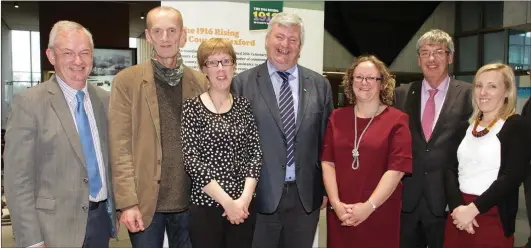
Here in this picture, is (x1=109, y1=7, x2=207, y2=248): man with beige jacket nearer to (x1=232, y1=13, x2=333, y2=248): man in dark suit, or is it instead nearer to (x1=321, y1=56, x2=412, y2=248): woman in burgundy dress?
(x1=232, y1=13, x2=333, y2=248): man in dark suit

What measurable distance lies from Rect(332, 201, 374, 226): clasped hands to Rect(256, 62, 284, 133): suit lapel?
546 millimetres

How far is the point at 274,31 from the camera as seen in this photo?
2756 mm

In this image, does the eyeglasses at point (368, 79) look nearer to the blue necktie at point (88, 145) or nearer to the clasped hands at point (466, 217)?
the clasped hands at point (466, 217)

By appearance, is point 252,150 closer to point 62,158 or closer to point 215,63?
point 215,63

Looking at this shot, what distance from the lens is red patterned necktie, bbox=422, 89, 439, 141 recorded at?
9.48 feet

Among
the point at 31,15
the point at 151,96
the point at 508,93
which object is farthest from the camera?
the point at 31,15

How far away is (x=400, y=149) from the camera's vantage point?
8.09ft

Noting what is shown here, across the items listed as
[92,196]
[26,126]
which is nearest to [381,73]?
[92,196]

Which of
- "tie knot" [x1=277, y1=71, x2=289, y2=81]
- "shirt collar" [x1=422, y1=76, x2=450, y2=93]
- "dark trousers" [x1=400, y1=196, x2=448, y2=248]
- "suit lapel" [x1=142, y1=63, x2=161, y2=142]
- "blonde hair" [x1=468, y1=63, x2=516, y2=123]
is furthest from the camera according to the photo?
"shirt collar" [x1=422, y1=76, x2=450, y2=93]

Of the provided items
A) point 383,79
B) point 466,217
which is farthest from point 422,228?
point 383,79

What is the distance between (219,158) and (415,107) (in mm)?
1445

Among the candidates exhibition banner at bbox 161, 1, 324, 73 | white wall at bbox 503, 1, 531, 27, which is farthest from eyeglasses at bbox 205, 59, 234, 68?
white wall at bbox 503, 1, 531, 27

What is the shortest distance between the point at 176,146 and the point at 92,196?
1.57 ft

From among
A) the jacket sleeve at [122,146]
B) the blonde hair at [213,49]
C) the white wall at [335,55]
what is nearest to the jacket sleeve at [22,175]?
the jacket sleeve at [122,146]
